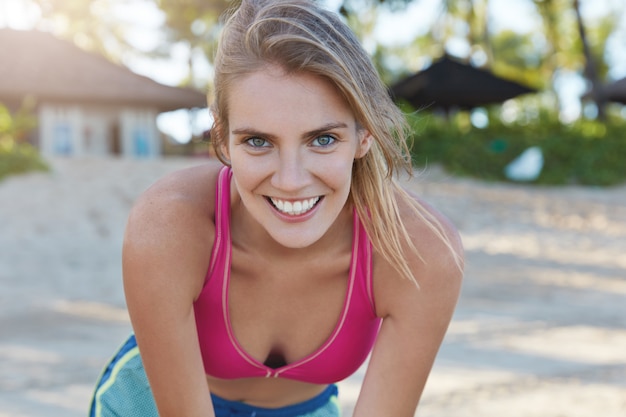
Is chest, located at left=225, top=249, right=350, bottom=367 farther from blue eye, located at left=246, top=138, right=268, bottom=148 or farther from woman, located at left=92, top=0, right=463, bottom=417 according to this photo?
blue eye, located at left=246, top=138, right=268, bottom=148

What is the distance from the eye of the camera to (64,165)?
39.1ft

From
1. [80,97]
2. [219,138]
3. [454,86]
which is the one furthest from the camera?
[80,97]

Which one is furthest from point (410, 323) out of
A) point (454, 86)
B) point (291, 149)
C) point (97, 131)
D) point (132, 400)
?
point (97, 131)

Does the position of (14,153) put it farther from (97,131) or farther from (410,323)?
(410,323)

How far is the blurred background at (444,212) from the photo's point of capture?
12.5 feet

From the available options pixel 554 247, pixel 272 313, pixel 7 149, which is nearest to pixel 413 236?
pixel 272 313

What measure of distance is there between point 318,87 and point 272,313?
25.2 inches

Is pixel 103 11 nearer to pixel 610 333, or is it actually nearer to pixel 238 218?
pixel 610 333

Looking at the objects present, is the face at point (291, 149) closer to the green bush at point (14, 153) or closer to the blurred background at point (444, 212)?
the blurred background at point (444, 212)

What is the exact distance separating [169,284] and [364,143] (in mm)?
522

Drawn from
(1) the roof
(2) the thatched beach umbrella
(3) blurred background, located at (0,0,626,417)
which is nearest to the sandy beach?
(3) blurred background, located at (0,0,626,417)

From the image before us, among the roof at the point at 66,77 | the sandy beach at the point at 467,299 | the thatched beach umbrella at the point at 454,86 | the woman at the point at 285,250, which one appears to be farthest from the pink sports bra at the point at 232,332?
the roof at the point at 66,77

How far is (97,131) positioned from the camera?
18844mm

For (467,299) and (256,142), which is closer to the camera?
(256,142)
